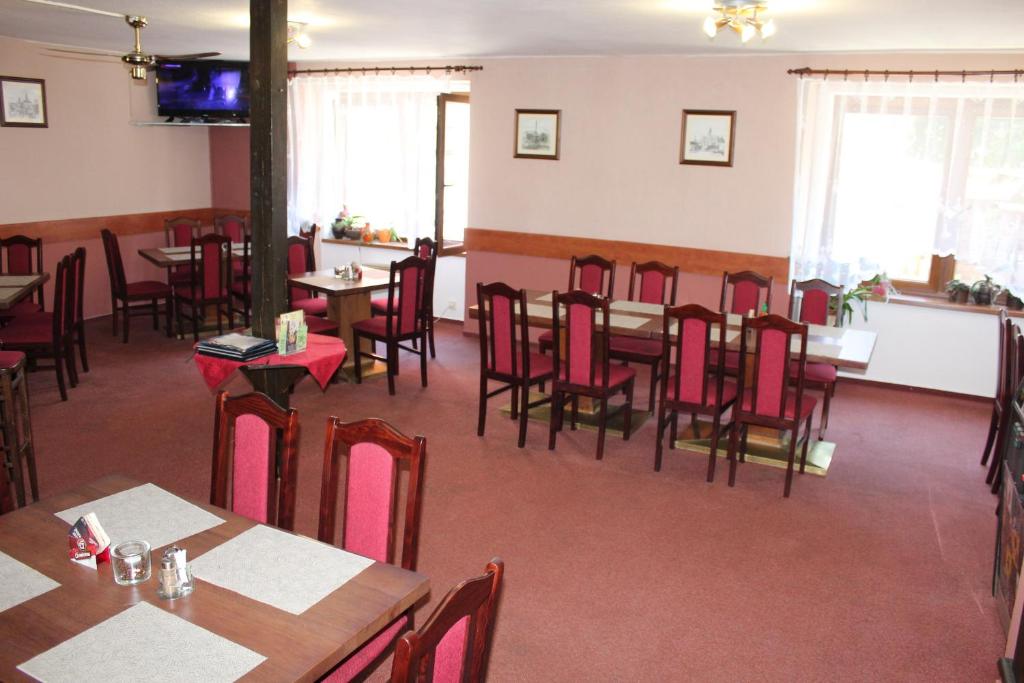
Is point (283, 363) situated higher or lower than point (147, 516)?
higher

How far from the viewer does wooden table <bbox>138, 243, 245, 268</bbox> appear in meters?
7.13

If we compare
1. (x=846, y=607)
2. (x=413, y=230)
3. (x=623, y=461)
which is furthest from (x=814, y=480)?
(x=413, y=230)

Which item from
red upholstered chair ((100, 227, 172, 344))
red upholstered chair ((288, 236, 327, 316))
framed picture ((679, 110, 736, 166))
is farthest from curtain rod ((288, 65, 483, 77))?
red upholstered chair ((100, 227, 172, 344))

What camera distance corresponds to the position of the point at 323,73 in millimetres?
8312

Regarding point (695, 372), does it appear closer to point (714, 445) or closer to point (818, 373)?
point (714, 445)

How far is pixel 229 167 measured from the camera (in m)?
9.05

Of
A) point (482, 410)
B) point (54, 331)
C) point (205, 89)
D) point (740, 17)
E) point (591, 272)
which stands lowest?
point (482, 410)

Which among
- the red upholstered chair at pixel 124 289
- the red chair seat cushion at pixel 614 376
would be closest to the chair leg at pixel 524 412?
the red chair seat cushion at pixel 614 376

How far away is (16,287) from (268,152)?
2688mm

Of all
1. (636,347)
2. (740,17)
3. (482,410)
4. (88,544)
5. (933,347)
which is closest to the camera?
(88,544)

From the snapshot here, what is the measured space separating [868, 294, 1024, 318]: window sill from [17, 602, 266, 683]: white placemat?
568cm

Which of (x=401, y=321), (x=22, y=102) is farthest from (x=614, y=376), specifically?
(x=22, y=102)

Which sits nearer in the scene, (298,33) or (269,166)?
(269,166)

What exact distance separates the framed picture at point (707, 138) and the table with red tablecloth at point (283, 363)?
374cm
